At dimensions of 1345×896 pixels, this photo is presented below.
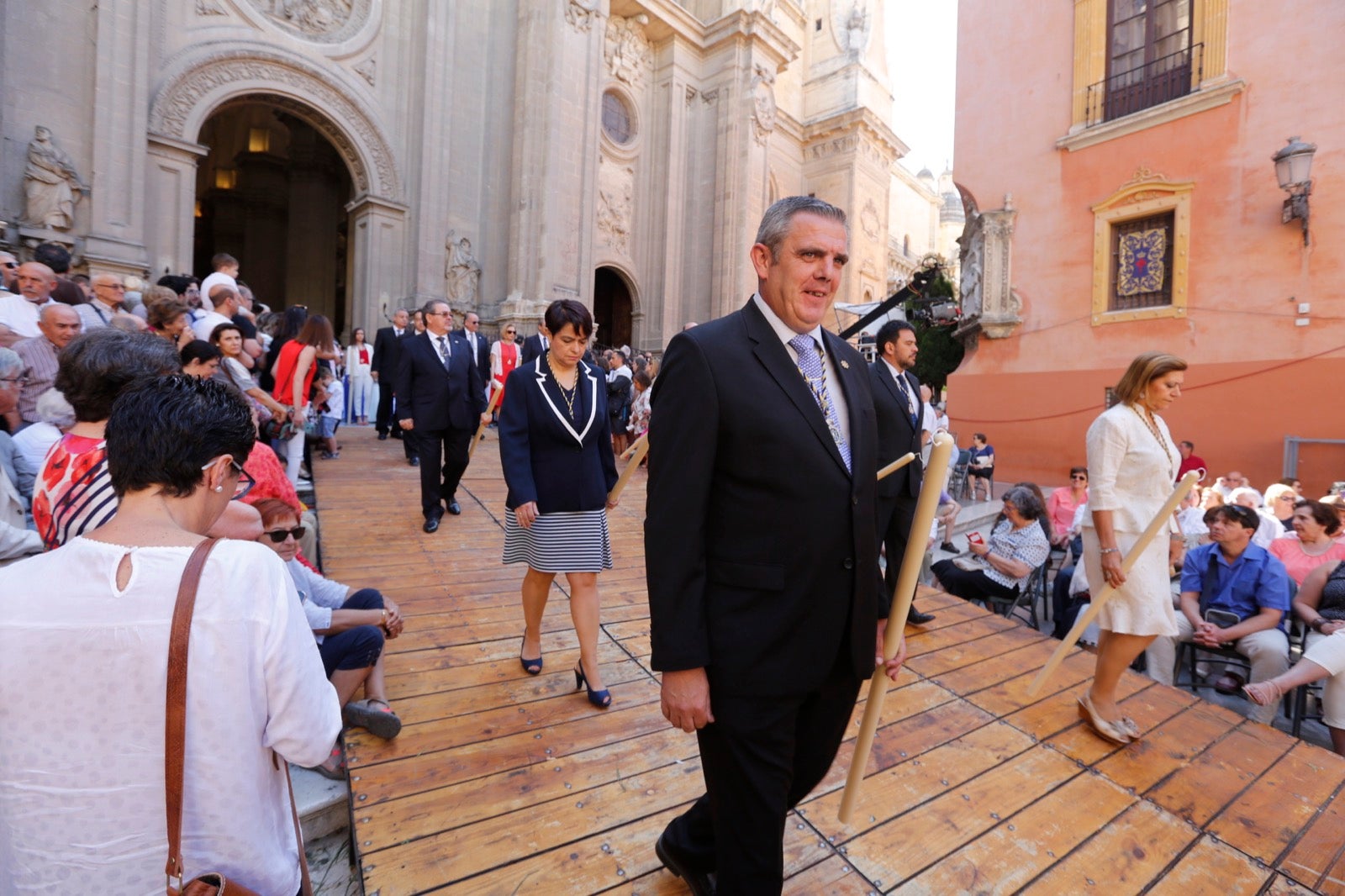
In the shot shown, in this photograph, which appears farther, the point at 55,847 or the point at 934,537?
the point at 934,537

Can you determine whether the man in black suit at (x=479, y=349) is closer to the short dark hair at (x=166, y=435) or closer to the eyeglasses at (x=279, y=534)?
the eyeglasses at (x=279, y=534)

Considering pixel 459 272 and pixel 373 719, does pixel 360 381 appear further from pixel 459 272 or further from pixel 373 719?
pixel 373 719

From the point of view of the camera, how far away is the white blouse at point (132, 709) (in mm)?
1198

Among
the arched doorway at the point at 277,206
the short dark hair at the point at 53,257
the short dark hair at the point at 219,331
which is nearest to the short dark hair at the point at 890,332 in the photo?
the short dark hair at the point at 219,331

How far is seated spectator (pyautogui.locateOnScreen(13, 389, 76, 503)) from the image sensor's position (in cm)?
349

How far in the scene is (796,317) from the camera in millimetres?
1769

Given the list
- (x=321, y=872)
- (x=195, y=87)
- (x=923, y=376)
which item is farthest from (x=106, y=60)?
(x=923, y=376)

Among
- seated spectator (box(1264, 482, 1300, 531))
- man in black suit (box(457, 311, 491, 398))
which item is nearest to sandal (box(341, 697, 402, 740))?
man in black suit (box(457, 311, 491, 398))

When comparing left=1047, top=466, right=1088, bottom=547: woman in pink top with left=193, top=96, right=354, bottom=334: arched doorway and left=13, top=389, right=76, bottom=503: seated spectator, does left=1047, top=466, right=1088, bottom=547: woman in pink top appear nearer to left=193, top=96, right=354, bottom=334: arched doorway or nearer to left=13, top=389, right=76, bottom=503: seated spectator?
left=13, top=389, right=76, bottom=503: seated spectator

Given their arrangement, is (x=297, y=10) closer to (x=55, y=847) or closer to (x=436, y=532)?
(x=436, y=532)

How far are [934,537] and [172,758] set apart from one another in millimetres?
6256

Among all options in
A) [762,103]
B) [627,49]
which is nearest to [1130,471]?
[627,49]

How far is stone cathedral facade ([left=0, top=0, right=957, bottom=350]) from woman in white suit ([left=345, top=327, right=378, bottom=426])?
233 centimetres

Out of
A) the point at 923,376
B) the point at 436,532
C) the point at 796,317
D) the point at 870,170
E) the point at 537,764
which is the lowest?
the point at 537,764
